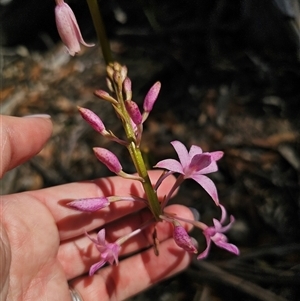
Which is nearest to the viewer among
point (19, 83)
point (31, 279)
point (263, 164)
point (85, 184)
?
point (31, 279)

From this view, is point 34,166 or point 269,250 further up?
point 34,166

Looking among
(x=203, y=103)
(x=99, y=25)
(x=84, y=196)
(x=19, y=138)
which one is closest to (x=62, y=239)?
(x=84, y=196)

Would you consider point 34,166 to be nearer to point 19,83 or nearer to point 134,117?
point 19,83

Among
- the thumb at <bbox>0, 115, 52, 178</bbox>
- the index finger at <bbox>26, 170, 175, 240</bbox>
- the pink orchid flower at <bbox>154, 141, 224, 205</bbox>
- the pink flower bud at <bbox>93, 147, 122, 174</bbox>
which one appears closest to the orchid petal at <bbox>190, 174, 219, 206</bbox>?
the pink orchid flower at <bbox>154, 141, 224, 205</bbox>

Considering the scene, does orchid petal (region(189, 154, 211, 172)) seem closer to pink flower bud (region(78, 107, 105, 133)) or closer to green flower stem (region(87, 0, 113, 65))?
pink flower bud (region(78, 107, 105, 133))

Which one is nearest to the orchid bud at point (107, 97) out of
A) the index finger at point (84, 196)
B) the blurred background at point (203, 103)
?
the index finger at point (84, 196)

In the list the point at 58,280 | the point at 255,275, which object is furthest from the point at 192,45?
the point at 58,280

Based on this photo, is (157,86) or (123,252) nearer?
(157,86)

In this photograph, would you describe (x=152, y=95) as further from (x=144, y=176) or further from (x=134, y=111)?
(x=144, y=176)

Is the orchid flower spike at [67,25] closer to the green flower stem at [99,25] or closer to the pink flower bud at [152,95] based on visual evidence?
the green flower stem at [99,25]
